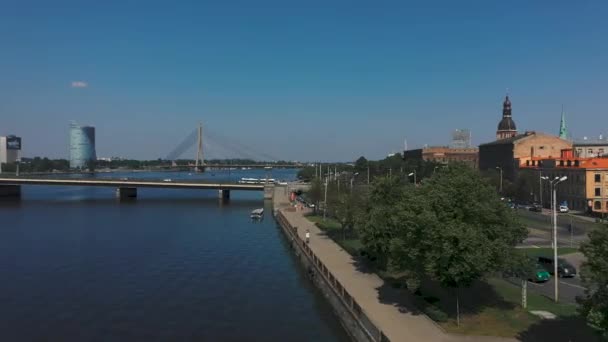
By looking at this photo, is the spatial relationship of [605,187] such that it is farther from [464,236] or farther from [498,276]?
[464,236]

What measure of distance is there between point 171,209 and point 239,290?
60.3 meters

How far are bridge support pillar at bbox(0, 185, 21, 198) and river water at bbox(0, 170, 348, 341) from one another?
186 ft

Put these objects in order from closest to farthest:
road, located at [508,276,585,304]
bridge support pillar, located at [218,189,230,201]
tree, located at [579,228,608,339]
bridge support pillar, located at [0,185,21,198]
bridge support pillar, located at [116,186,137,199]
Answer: tree, located at [579,228,608,339]
road, located at [508,276,585,304]
bridge support pillar, located at [218,189,230,201]
bridge support pillar, located at [116,186,137,199]
bridge support pillar, located at [0,185,21,198]

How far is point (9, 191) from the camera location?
4808 inches

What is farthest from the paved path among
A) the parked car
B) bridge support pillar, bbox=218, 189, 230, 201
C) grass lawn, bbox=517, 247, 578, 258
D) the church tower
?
the church tower

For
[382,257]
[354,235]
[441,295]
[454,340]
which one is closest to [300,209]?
[354,235]

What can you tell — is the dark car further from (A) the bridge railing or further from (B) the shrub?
(A) the bridge railing

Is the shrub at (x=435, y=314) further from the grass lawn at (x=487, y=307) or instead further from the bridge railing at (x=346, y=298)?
the bridge railing at (x=346, y=298)

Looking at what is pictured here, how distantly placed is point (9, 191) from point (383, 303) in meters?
120

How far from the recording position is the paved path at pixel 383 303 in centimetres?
2100

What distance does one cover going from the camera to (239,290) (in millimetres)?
35562

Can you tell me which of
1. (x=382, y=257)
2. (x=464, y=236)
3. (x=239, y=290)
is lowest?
(x=239, y=290)

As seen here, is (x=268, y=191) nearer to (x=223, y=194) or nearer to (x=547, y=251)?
(x=223, y=194)

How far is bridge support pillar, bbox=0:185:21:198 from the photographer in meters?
120
